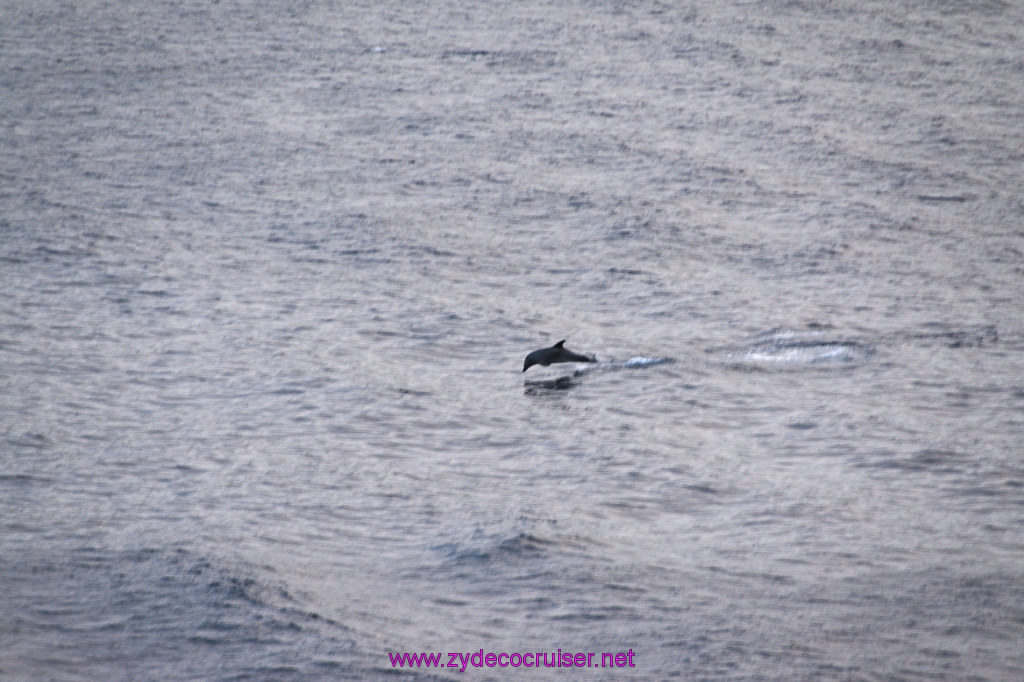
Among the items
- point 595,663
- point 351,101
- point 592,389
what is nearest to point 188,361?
point 592,389

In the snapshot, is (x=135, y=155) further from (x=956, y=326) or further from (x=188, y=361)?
(x=956, y=326)

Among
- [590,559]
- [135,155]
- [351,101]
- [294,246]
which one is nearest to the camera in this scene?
[590,559]

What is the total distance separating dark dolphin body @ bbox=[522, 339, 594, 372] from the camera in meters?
16.9

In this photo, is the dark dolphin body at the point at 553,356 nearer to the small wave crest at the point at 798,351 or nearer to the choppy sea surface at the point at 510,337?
the choppy sea surface at the point at 510,337

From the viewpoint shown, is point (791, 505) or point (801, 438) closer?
point (791, 505)

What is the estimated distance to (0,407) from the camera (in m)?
16.5

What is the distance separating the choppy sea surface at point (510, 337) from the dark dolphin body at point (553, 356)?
41 cm

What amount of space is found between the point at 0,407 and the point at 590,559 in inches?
326

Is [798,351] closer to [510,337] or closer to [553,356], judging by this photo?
[553,356]

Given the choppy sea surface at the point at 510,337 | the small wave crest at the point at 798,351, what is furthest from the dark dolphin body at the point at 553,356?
the small wave crest at the point at 798,351

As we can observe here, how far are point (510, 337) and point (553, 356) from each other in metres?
1.92

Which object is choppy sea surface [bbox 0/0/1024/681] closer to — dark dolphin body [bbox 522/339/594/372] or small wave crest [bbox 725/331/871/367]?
small wave crest [bbox 725/331/871/367]

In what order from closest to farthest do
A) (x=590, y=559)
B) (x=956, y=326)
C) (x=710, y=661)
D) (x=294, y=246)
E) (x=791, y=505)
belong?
(x=710, y=661) < (x=590, y=559) < (x=791, y=505) < (x=956, y=326) < (x=294, y=246)

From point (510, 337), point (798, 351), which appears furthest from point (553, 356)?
point (798, 351)
